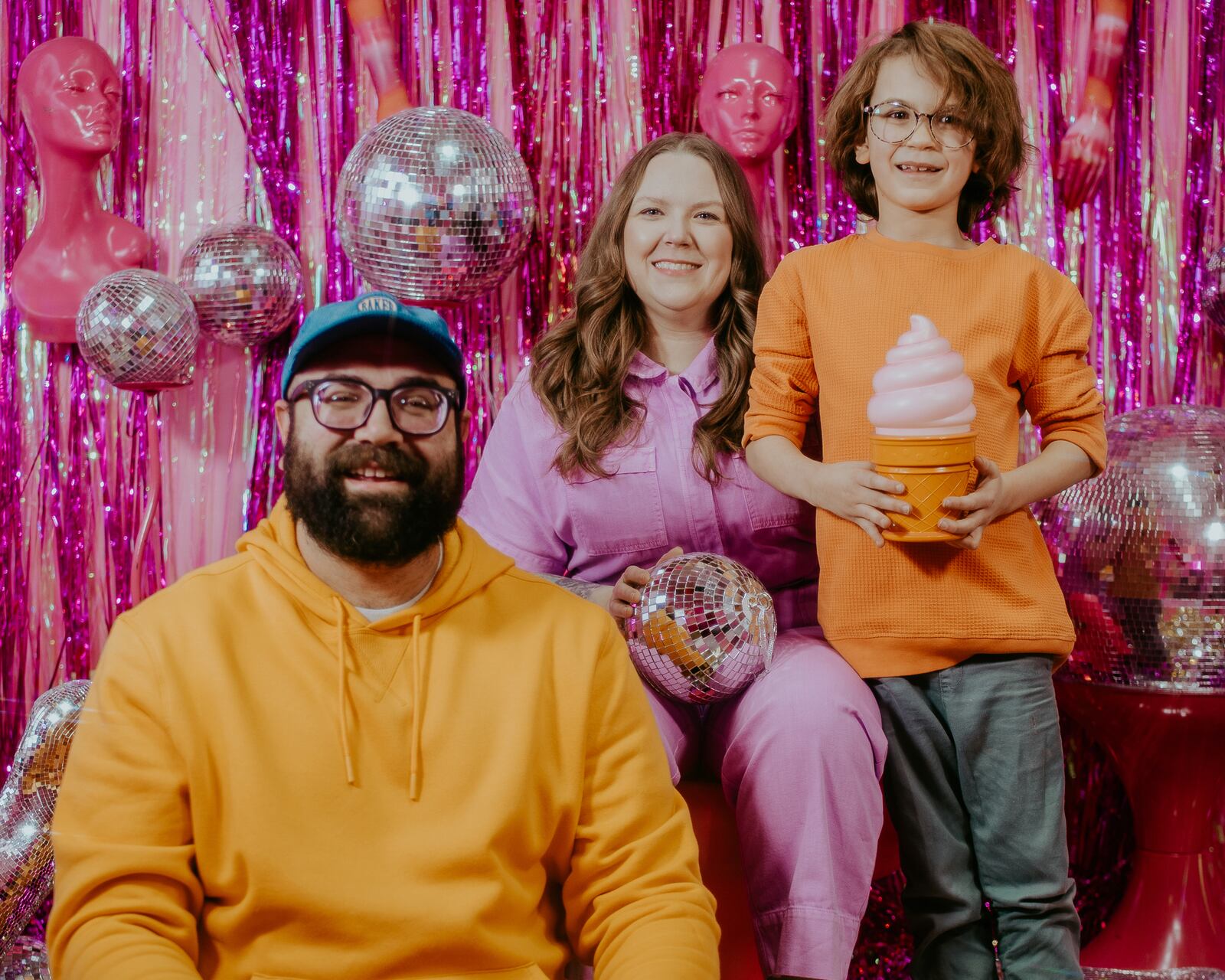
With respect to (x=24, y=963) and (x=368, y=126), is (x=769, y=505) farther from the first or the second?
(x=24, y=963)

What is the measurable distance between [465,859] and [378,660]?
0.82 feet

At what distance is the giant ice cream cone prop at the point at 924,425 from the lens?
164 cm

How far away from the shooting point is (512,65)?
8.98ft

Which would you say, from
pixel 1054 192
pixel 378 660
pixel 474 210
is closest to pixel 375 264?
pixel 474 210

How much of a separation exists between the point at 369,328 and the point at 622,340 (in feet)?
3.10

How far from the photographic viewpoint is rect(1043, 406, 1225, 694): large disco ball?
7.04 ft

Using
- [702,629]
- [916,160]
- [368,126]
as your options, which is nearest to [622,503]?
[702,629]

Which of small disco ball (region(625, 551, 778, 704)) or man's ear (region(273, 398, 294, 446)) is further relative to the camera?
small disco ball (region(625, 551, 778, 704))

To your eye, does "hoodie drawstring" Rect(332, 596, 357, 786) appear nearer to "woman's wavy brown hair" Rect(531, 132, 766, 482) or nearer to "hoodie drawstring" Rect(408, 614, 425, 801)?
"hoodie drawstring" Rect(408, 614, 425, 801)

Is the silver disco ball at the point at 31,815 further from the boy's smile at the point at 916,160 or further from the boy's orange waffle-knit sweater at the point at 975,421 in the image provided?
the boy's smile at the point at 916,160

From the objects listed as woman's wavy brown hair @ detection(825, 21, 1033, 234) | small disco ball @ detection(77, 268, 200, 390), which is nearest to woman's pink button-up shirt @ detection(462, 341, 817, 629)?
woman's wavy brown hair @ detection(825, 21, 1033, 234)

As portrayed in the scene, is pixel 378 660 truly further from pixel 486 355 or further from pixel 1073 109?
pixel 1073 109

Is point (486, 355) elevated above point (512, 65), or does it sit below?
below

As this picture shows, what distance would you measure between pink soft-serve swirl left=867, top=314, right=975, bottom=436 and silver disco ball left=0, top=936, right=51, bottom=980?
5.32 ft
